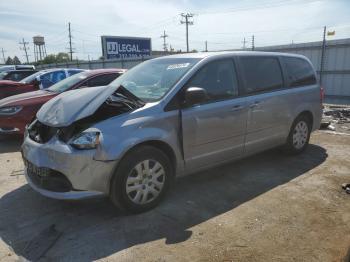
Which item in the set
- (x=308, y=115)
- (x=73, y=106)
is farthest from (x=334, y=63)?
(x=73, y=106)

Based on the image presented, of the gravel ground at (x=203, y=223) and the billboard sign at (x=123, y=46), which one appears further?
the billboard sign at (x=123, y=46)

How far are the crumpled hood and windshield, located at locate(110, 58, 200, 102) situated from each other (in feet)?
1.24

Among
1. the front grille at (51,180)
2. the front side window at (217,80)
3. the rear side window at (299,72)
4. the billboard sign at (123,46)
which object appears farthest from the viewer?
the billboard sign at (123,46)

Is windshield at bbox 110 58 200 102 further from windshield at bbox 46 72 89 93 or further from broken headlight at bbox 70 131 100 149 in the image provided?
windshield at bbox 46 72 89 93

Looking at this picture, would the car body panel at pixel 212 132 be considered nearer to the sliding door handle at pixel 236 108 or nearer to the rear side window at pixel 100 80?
the sliding door handle at pixel 236 108

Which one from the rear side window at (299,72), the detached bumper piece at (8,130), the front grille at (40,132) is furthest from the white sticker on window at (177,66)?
the detached bumper piece at (8,130)

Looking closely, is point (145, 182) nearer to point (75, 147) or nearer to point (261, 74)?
point (75, 147)

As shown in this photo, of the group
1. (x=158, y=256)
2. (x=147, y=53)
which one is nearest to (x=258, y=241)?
(x=158, y=256)

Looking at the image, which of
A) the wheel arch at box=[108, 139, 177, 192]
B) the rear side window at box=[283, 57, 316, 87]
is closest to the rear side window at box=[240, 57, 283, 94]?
the rear side window at box=[283, 57, 316, 87]

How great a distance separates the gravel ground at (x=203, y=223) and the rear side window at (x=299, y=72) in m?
1.51

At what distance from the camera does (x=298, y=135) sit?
575 cm

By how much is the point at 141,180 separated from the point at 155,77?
4.59 feet

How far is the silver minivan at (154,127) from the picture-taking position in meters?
3.41

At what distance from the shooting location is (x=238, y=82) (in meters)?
4.57
